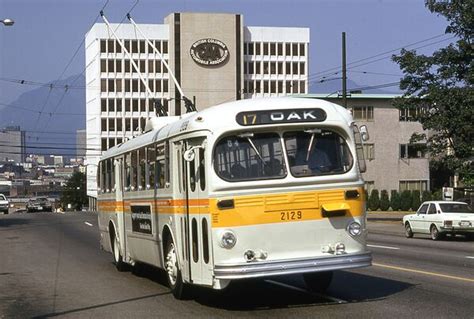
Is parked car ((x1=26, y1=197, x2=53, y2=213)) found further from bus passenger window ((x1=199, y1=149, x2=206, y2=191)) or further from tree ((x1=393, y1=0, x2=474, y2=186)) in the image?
bus passenger window ((x1=199, y1=149, x2=206, y2=191))

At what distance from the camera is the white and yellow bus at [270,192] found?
10164mm

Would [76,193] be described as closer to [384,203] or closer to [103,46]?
[103,46]

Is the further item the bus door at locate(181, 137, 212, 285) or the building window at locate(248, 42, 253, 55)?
the building window at locate(248, 42, 253, 55)

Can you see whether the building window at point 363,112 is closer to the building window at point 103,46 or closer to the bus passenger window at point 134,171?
the building window at point 103,46

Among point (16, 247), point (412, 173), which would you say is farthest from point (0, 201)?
point (16, 247)

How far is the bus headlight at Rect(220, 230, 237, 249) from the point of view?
397 inches

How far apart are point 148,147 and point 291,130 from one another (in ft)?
12.9

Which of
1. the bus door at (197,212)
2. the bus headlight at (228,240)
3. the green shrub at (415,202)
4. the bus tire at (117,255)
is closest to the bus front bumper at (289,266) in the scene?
the bus headlight at (228,240)

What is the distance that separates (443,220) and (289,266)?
1837 centimetres

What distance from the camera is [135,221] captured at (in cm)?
1495

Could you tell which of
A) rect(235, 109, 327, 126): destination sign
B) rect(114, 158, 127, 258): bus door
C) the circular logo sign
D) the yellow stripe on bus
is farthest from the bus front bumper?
the circular logo sign

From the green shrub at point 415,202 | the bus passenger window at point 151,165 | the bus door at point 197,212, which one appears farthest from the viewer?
the green shrub at point 415,202

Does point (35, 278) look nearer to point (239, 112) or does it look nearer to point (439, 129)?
Answer: point (239, 112)

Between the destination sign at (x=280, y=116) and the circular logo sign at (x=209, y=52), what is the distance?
110094 mm
